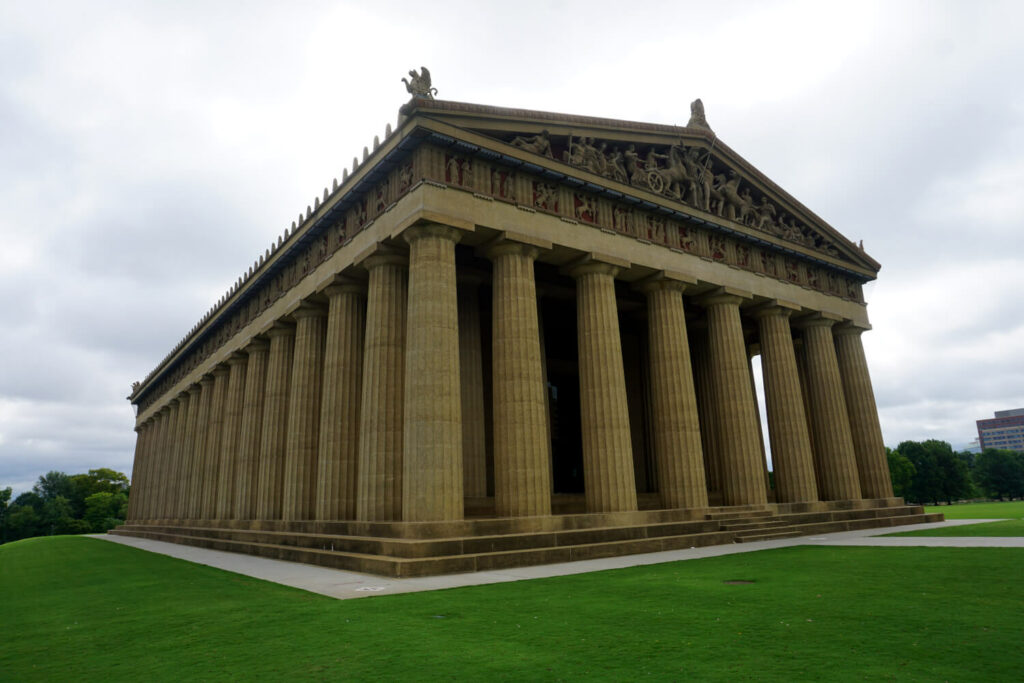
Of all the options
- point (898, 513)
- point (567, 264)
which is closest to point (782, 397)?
point (898, 513)

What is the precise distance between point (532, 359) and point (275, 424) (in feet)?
61.1

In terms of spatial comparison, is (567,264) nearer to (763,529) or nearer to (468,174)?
(468,174)

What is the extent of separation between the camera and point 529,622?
32.0 feet

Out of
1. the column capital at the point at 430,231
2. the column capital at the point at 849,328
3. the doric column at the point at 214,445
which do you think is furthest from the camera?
the doric column at the point at 214,445

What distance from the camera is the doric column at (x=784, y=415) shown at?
33625mm

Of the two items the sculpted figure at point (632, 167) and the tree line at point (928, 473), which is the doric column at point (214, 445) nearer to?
the sculpted figure at point (632, 167)

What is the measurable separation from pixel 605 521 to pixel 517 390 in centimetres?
641

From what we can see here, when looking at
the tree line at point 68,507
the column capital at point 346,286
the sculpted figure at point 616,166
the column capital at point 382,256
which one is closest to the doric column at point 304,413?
the column capital at point 346,286

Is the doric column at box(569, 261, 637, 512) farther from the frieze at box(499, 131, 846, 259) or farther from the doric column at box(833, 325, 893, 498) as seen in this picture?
the doric column at box(833, 325, 893, 498)

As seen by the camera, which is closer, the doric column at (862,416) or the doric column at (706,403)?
the doric column at (862,416)

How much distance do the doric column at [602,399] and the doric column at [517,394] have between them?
9.22ft

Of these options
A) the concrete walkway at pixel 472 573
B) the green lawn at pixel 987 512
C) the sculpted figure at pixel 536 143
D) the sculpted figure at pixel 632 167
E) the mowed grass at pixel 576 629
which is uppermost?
the sculpted figure at pixel 632 167

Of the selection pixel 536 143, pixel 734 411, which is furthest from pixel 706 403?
pixel 536 143

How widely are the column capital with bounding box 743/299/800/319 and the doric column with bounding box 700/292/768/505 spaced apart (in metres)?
3.37
